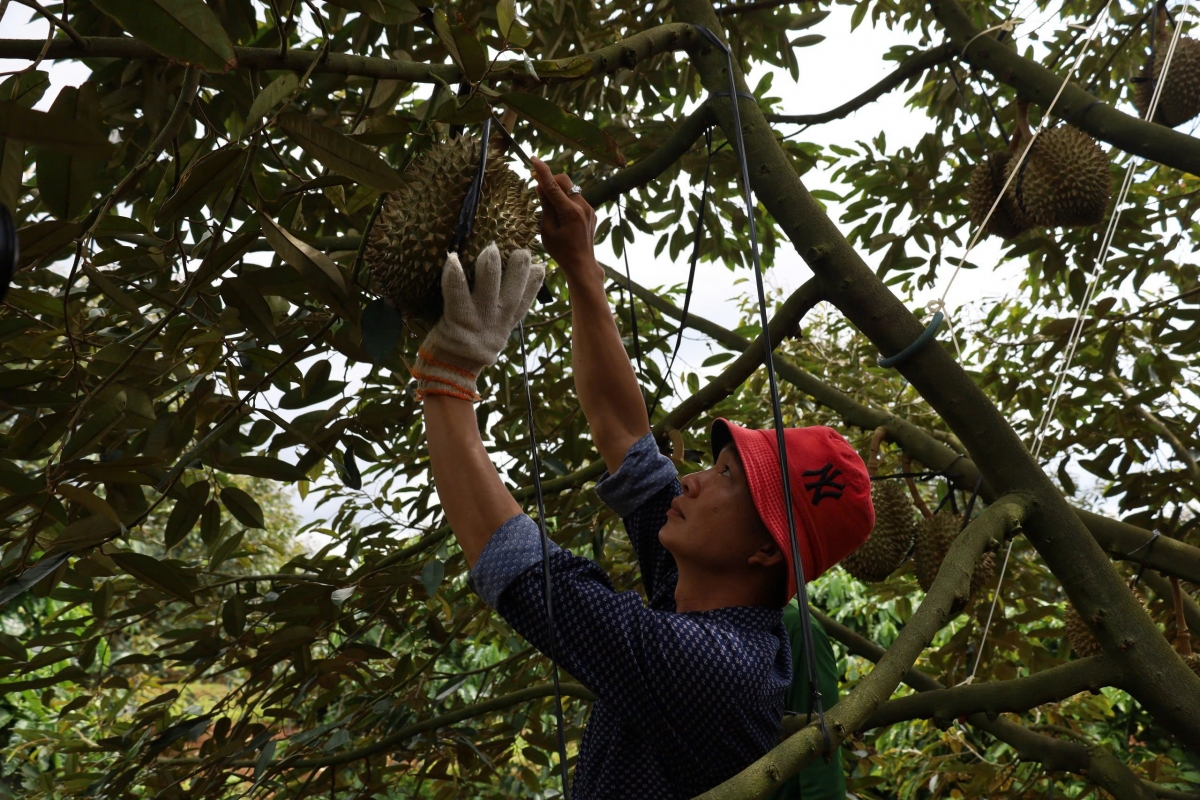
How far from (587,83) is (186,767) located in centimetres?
200

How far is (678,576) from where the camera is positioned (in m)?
1.55

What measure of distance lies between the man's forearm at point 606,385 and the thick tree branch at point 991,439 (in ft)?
1.20

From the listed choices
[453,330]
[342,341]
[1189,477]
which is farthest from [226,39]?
[1189,477]

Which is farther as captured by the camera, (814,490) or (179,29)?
(814,490)

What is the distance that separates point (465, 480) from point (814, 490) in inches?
21.0

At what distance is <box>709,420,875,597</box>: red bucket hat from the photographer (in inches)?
56.9

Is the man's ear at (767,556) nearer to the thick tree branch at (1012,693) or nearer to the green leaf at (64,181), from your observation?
the thick tree branch at (1012,693)

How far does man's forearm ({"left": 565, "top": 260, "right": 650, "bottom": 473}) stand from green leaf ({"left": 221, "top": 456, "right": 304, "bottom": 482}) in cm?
53

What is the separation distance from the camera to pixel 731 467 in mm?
1499

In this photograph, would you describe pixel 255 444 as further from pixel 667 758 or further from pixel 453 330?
pixel 667 758

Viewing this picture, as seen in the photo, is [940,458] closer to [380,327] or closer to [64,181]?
[380,327]

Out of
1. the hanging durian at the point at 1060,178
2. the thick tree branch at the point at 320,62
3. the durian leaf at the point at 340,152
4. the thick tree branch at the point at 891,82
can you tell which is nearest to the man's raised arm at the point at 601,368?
the thick tree branch at the point at 320,62

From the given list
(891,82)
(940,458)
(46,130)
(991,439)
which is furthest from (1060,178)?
(46,130)

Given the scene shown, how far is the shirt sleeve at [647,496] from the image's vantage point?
169 cm
